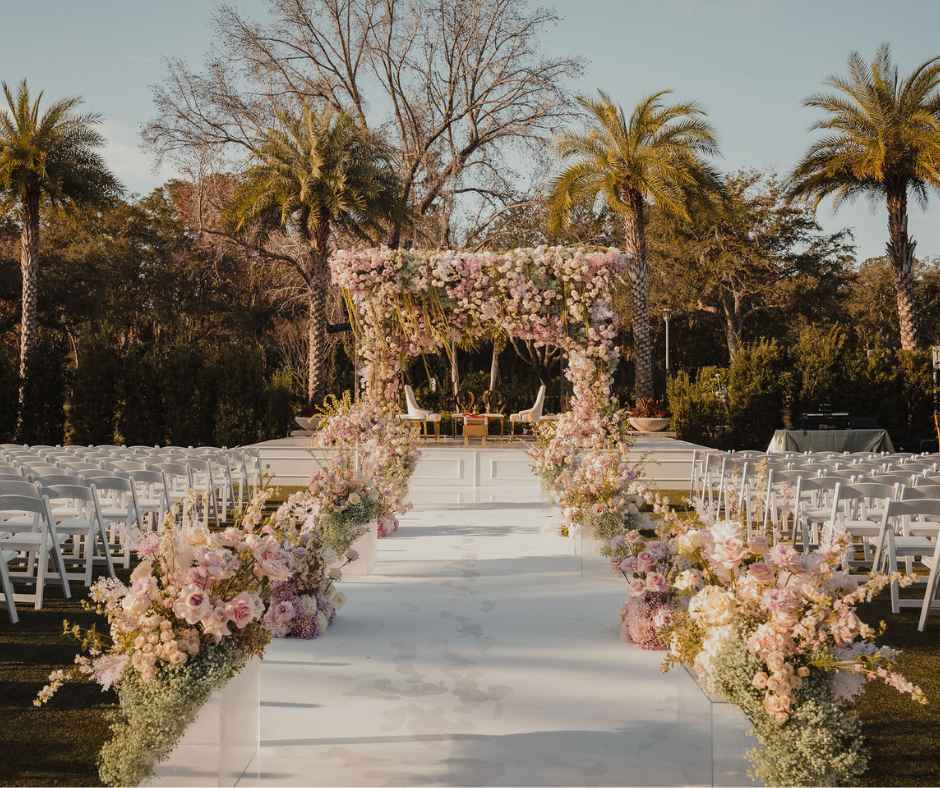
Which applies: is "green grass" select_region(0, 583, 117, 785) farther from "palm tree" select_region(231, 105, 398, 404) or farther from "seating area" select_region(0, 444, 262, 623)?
"palm tree" select_region(231, 105, 398, 404)

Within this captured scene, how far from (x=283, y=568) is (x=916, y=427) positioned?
22112 millimetres

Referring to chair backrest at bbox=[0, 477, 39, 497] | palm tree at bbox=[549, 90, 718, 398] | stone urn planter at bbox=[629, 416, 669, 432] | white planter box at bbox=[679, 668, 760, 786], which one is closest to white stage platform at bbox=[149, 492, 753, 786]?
white planter box at bbox=[679, 668, 760, 786]

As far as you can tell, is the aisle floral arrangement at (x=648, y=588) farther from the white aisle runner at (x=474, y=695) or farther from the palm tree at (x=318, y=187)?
the palm tree at (x=318, y=187)

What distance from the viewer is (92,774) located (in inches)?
142

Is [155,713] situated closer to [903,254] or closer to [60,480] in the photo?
[60,480]

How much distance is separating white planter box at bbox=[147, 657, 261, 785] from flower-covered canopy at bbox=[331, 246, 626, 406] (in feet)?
26.3

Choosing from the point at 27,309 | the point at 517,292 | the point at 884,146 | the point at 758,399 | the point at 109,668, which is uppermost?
the point at 884,146

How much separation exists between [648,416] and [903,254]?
7664 millimetres

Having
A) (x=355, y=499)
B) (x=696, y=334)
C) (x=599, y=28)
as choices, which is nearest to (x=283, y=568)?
(x=355, y=499)

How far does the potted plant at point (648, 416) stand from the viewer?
2216 cm

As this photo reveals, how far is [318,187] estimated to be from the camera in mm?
22016

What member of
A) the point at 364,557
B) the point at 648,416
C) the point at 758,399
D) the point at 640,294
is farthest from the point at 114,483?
the point at 758,399

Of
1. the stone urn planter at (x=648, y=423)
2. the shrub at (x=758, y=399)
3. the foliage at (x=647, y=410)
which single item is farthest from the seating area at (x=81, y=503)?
the shrub at (x=758, y=399)

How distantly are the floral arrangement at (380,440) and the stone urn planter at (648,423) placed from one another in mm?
11613
